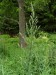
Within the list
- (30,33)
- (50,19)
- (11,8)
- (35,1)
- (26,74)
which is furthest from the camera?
(50,19)

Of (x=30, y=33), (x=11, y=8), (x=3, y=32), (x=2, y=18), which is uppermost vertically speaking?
(x=30, y=33)

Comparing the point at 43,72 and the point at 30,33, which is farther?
the point at 43,72

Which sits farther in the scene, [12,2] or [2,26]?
[2,26]

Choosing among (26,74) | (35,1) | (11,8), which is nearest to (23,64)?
(26,74)

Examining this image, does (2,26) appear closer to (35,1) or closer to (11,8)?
(11,8)

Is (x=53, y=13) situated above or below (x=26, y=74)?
below

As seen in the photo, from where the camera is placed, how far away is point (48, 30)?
2355cm

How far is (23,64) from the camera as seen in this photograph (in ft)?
14.8

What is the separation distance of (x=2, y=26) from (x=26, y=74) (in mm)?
18813

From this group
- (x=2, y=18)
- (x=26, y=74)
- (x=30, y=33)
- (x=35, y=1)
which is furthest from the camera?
(x=2, y=18)

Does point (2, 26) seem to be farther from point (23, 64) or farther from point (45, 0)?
point (23, 64)

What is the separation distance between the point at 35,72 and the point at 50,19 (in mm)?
18615

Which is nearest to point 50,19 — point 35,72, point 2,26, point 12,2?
point 2,26

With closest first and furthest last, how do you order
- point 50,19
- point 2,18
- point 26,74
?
1. point 26,74
2. point 2,18
3. point 50,19
